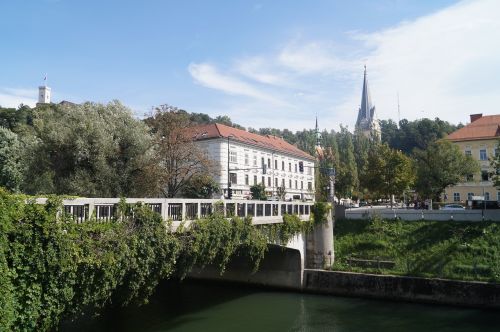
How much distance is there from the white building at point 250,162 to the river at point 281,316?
15930 mm

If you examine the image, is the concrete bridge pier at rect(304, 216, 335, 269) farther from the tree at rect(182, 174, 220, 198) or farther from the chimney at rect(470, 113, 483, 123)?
the chimney at rect(470, 113, 483, 123)

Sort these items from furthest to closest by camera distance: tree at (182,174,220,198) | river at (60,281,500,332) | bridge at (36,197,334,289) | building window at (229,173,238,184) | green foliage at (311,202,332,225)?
building window at (229,173,238,184), tree at (182,174,220,198), green foliage at (311,202,332,225), bridge at (36,197,334,289), river at (60,281,500,332)

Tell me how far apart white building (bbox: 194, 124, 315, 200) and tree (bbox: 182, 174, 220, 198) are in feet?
8.31

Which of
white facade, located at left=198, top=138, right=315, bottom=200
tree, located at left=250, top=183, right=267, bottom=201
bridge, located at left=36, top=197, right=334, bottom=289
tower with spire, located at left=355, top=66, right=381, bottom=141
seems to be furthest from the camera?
tower with spire, located at left=355, top=66, right=381, bottom=141

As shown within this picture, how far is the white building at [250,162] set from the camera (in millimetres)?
45719

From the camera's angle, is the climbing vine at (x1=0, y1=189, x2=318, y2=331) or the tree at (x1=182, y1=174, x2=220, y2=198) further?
the tree at (x1=182, y1=174, x2=220, y2=198)

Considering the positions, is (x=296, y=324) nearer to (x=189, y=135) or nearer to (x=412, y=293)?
(x=412, y=293)

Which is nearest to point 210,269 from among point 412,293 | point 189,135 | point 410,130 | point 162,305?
point 162,305

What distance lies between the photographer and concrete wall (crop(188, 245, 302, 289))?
2659cm

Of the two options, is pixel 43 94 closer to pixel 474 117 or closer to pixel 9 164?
pixel 9 164

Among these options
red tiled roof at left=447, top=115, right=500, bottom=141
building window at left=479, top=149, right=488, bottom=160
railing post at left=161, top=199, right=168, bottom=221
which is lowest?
railing post at left=161, top=199, right=168, bottom=221

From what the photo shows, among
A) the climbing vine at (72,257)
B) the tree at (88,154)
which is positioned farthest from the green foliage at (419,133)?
the climbing vine at (72,257)

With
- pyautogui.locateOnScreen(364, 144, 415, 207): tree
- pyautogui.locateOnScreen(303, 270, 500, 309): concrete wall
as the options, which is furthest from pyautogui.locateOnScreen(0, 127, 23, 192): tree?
pyautogui.locateOnScreen(364, 144, 415, 207): tree

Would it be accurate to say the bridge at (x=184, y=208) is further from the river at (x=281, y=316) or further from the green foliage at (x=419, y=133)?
the green foliage at (x=419, y=133)
